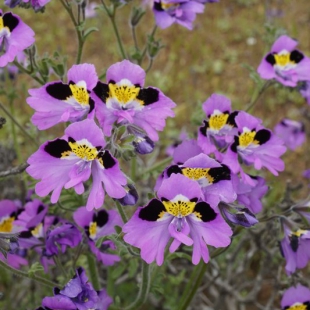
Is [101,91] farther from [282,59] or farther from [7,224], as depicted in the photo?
[282,59]

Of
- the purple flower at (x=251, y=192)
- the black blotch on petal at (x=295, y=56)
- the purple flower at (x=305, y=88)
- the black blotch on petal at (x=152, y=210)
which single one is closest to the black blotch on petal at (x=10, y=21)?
the black blotch on petal at (x=152, y=210)

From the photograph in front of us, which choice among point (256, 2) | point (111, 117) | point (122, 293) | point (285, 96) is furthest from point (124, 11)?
point (111, 117)

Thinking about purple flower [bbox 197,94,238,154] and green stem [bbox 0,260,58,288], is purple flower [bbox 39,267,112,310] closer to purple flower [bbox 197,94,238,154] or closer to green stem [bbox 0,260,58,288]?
green stem [bbox 0,260,58,288]

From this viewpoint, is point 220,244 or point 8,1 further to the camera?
point 8,1

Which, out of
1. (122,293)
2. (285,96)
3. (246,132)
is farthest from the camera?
(285,96)

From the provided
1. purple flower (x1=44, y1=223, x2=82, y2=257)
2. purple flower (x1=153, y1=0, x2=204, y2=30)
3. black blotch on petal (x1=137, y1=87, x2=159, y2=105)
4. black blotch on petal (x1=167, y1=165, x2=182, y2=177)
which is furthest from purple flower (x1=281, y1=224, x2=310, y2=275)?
purple flower (x1=153, y1=0, x2=204, y2=30)

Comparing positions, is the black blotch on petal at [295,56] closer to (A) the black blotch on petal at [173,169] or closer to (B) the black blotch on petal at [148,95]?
(B) the black blotch on petal at [148,95]

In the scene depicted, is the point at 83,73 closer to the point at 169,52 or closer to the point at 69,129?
the point at 69,129

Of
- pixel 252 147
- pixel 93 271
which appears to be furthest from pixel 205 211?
pixel 93 271
